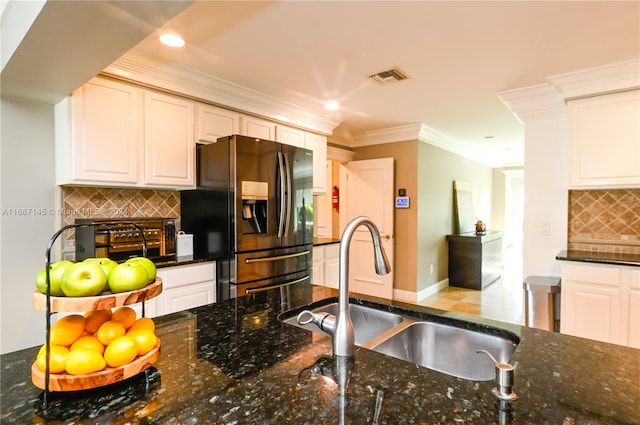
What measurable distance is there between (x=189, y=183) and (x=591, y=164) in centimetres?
344

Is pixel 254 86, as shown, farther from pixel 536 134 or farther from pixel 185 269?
pixel 536 134

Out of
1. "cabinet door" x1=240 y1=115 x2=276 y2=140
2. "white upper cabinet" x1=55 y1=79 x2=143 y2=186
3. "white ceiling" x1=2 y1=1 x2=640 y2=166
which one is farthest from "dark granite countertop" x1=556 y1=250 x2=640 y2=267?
"white upper cabinet" x1=55 y1=79 x2=143 y2=186

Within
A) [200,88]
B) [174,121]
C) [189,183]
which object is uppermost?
[200,88]

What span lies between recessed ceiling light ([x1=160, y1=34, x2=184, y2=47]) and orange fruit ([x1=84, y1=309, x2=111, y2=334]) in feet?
6.49

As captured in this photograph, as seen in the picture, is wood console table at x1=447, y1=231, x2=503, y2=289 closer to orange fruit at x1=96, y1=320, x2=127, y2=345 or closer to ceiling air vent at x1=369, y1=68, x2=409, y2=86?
ceiling air vent at x1=369, y1=68, x2=409, y2=86

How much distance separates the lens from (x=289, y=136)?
12.2ft

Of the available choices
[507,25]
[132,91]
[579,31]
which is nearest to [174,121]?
[132,91]

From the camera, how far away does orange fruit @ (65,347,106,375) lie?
2.37 feet

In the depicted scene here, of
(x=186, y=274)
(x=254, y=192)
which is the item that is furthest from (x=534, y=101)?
(x=186, y=274)

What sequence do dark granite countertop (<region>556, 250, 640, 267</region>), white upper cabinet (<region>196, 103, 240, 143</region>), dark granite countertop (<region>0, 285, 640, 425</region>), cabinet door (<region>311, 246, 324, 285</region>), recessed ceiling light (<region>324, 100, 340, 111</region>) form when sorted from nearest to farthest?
dark granite countertop (<region>0, 285, 640, 425</region>) → dark granite countertop (<region>556, 250, 640, 267</region>) → white upper cabinet (<region>196, 103, 240, 143</region>) → recessed ceiling light (<region>324, 100, 340, 111</region>) → cabinet door (<region>311, 246, 324, 285</region>)

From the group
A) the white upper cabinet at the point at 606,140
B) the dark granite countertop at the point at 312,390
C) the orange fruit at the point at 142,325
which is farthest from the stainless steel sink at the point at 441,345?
the white upper cabinet at the point at 606,140

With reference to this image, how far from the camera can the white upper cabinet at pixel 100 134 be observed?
2240 mm

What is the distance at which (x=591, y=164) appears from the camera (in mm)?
2883

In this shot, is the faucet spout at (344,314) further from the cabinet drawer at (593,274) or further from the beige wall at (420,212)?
the beige wall at (420,212)
